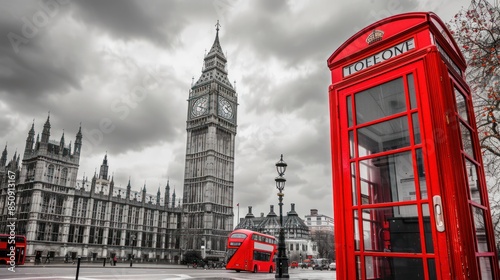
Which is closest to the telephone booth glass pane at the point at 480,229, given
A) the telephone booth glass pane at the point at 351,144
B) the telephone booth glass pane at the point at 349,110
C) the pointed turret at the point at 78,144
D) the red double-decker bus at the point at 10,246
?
the telephone booth glass pane at the point at 351,144

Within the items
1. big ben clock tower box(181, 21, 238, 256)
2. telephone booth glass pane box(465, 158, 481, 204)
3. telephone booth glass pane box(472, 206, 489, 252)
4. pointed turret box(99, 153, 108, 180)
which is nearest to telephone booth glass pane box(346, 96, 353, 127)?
telephone booth glass pane box(465, 158, 481, 204)

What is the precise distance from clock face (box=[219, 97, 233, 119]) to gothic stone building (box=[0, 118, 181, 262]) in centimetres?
2511

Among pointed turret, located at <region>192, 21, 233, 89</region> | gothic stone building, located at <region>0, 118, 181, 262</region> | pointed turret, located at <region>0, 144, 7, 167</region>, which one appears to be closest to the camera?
gothic stone building, located at <region>0, 118, 181, 262</region>

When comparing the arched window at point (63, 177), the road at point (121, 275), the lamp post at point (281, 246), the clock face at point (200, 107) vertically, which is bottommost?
the road at point (121, 275)

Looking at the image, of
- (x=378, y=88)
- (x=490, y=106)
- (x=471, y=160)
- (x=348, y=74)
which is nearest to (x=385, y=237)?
(x=471, y=160)

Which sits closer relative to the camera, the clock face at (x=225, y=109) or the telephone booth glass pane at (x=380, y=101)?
the telephone booth glass pane at (x=380, y=101)

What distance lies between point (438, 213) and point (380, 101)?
4.30 feet

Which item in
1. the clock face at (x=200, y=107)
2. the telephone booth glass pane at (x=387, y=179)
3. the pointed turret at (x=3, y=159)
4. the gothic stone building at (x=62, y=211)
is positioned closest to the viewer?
the telephone booth glass pane at (x=387, y=179)

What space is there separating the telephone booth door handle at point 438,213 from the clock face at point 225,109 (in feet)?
220

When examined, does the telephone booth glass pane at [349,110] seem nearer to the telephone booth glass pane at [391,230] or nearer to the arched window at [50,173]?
the telephone booth glass pane at [391,230]

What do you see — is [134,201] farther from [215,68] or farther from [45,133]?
[215,68]

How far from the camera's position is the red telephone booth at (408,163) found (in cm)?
298

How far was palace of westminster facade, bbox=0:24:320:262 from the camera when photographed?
4572 centimetres

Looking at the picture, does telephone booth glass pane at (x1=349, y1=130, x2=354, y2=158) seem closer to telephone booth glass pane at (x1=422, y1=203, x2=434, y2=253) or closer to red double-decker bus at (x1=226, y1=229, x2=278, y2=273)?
telephone booth glass pane at (x1=422, y1=203, x2=434, y2=253)
